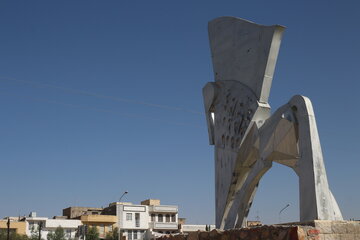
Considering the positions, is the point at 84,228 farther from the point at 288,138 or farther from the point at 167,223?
the point at 167,223

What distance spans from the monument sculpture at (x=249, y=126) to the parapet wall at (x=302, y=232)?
512cm

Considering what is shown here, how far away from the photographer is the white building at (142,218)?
57.8m

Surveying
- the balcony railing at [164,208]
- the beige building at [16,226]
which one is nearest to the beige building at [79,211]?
the balcony railing at [164,208]

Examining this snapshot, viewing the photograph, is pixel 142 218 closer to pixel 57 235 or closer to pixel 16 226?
pixel 57 235

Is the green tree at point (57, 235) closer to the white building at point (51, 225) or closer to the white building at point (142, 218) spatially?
the white building at point (51, 225)

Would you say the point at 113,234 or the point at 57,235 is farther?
the point at 113,234

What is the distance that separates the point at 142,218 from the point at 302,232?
173 ft

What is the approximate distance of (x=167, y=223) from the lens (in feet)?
195

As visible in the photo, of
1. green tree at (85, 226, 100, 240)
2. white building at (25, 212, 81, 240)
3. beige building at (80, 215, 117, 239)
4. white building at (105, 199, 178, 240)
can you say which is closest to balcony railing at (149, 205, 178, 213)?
white building at (105, 199, 178, 240)

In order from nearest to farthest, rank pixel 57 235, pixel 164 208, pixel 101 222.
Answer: pixel 57 235, pixel 101 222, pixel 164 208

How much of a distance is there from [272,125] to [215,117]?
638cm

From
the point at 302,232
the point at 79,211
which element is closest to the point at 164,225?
the point at 79,211

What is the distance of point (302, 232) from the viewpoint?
7.33 m

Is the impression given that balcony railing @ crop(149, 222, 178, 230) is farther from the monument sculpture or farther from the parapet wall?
the parapet wall
